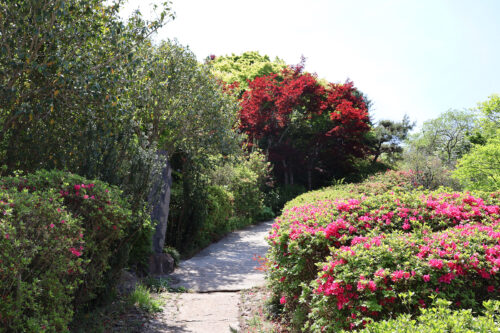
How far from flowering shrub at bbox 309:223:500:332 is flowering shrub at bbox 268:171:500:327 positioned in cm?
21

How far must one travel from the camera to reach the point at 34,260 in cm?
326

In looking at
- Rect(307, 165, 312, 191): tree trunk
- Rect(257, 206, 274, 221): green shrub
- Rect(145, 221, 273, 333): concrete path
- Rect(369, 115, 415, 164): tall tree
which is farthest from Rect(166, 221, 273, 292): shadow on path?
Rect(369, 115, 415, 164): tall tree

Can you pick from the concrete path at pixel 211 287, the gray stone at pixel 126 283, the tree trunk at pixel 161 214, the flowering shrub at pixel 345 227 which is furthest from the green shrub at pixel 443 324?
the tree trunk at pixel 161 214

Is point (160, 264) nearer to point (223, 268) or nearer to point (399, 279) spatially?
point (223, 268)

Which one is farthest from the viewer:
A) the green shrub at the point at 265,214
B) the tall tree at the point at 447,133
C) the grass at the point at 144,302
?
the tall tree at the point at 447,133

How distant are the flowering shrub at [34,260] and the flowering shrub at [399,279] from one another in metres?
2.18

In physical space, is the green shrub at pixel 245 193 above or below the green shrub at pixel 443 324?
above

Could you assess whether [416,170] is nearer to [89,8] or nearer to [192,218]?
[192,218]

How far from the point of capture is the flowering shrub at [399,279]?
3.04 m

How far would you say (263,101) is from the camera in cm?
1881

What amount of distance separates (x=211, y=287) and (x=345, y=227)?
3020 mm

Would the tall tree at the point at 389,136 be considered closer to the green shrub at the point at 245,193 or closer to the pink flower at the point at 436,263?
the green shrub at the point at 245,193

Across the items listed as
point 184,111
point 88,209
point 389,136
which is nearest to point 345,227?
point 88,209

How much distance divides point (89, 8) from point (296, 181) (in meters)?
16.7
